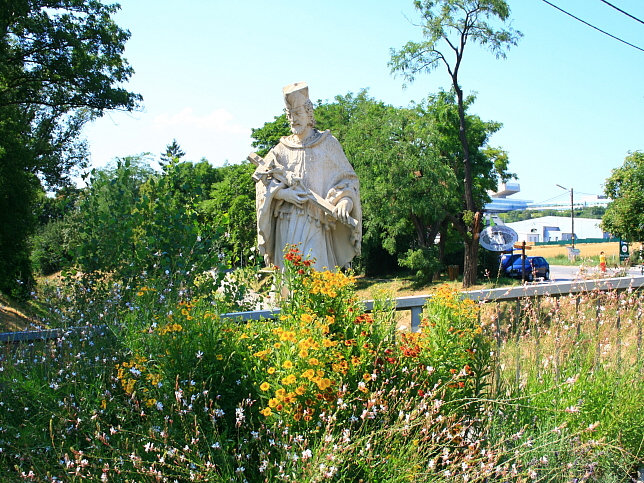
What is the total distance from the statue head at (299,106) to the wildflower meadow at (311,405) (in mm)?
2513

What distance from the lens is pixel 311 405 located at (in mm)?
2973

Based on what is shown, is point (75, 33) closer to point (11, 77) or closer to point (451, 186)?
point (11, 77)

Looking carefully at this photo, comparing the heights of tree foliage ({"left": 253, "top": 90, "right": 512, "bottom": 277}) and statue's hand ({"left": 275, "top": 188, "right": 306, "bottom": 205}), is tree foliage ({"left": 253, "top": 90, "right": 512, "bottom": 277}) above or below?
above

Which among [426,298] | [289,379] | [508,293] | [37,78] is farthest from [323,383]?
[37,78]

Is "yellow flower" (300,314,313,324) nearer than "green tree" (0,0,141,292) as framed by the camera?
Yes

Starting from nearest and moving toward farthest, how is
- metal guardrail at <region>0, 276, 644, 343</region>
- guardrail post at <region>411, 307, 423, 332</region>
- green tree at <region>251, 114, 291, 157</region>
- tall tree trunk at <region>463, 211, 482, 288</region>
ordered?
1. metal guardrail at <region>0, 276, 644, 343</region>
2. guardrail post at <region>411, 307, 423, 332</region>
3. tall tree trunk at <region>463, 211, 482, 288</region>
4. green tree at <region>251, 114, 291, 157</region>

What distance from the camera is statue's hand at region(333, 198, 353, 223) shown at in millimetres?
5840

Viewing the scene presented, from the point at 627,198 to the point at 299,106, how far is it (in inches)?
1212

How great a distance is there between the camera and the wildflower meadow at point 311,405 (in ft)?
9.39

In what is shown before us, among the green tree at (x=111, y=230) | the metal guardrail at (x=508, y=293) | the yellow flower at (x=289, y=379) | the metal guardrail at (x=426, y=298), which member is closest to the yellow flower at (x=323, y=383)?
the yellow flower at (x=289, y=379)

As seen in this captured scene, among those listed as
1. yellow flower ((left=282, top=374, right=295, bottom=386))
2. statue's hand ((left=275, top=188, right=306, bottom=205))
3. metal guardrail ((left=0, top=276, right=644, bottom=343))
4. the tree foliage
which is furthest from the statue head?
the tree foliage

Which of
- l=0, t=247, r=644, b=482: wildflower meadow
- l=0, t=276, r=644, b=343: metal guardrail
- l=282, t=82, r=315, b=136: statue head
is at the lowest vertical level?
l=0, t=247, r=644, b=482: wildflower meadow

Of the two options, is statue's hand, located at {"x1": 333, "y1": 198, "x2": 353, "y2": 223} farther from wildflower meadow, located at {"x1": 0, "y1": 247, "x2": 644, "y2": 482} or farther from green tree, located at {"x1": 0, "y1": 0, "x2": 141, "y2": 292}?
green tree, located at {"x1": 0, "y1": 0, "x2": 141, "y2": 292}

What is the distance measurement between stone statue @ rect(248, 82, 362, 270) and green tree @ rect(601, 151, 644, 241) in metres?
29.7
